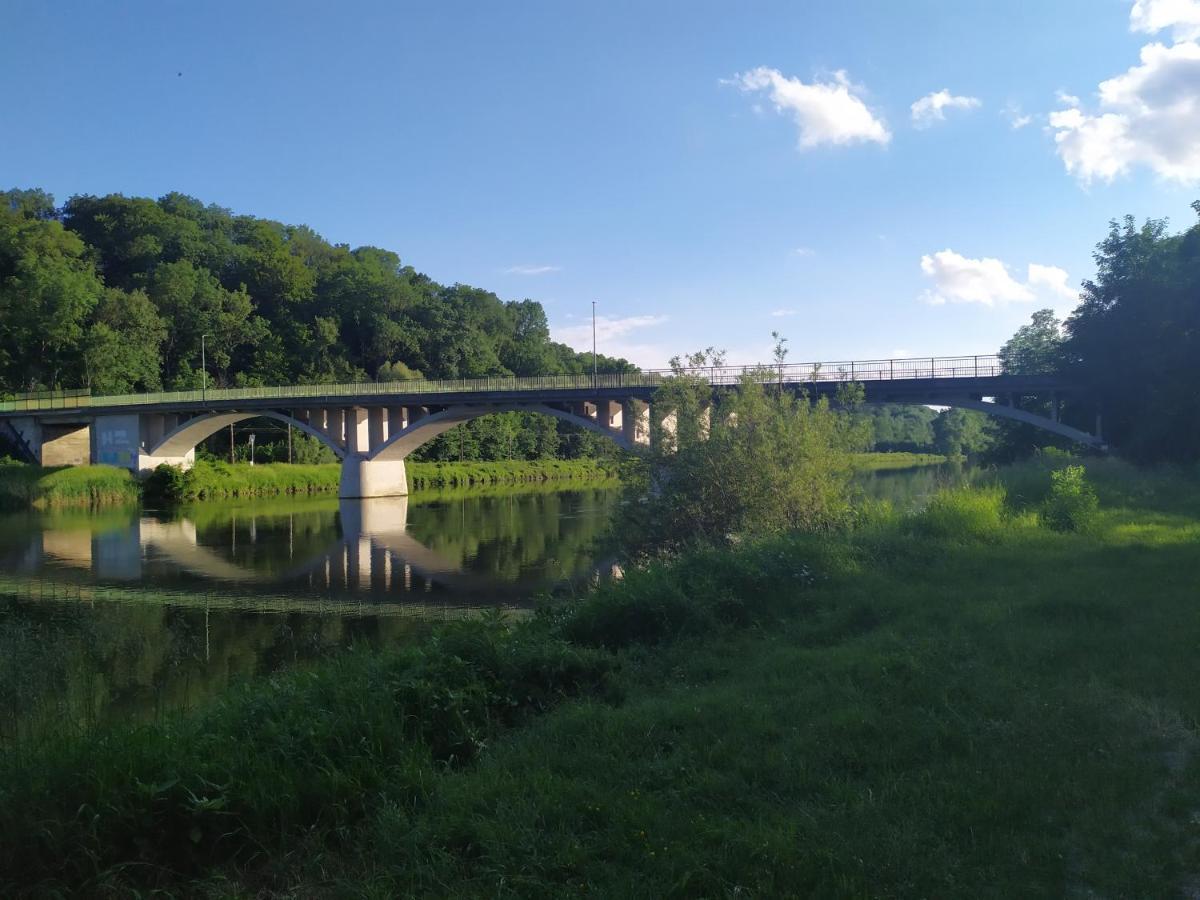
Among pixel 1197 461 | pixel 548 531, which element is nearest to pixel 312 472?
pixel 548 531

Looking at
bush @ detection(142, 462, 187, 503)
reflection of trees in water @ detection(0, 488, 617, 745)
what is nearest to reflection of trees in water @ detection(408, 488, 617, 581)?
reflection of trees in water @ detection(0, 488, 617, 745)

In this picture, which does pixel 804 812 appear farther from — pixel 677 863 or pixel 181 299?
pixel 181 299

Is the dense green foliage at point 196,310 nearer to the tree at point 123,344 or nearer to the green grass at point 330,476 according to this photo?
the tree at point 123,344

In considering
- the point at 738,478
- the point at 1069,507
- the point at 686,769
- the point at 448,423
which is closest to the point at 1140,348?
the point at 1069,507

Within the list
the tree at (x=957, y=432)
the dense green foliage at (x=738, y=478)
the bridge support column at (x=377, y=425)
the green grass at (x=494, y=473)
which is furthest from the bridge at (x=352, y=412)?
the tree at (x=957, y=432)

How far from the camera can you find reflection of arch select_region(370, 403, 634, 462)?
40.7m

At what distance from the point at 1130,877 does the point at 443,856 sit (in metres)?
2.97

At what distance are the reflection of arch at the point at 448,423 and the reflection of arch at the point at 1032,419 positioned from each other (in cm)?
1399

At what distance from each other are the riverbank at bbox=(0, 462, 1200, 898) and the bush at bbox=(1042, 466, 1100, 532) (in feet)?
16.6

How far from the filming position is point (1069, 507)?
43.7 feet

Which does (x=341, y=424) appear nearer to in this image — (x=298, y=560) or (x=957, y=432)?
(x=298, y=560)

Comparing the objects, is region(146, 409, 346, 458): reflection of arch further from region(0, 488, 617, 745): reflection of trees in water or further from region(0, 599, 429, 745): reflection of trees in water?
region(0, 599, 429, 745): reflection of trees in water

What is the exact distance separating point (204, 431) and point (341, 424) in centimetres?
1071

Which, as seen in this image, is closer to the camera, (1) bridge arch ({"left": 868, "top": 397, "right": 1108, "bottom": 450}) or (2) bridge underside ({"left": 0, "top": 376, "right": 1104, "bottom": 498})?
(1) bridge arch ({"left": 868, "top": 397, "right": 1108, "bottom": 450})
